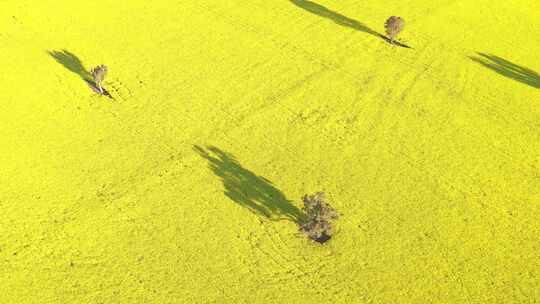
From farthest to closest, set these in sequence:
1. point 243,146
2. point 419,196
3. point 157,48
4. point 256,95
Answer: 1. point 157,48
2. point 256,95
3. point 243,146
4. point 419,196

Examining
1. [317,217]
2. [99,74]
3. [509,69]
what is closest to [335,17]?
[509,69]

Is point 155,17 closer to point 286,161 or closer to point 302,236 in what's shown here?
point 286,161

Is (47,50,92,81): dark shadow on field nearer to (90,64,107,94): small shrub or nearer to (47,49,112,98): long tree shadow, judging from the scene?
(47,49,112,98): long tree shadow

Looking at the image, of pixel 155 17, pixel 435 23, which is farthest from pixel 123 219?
pixel 435 23

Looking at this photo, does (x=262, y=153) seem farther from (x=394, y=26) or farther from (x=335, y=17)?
(x=335, y=17)

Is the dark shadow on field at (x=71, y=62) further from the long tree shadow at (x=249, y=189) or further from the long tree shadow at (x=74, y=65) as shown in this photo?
the long tree shadow at (x=249, y=189)

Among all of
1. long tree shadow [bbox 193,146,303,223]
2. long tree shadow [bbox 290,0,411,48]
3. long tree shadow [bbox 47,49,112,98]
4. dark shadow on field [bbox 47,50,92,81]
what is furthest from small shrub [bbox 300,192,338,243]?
long tree shadow [bbox 290,0,411,48]

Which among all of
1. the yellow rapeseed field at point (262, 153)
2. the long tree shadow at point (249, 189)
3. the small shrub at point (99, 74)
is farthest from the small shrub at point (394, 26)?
the small shrub at point (99, 74)
